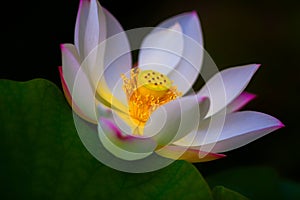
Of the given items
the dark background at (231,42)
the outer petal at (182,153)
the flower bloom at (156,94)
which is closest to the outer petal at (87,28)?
the flower bloom at (156,94)

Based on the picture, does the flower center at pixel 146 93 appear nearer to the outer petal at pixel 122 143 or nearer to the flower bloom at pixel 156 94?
the flower bloom at pixel 156 94

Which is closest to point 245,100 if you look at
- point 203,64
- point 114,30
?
point 203,64

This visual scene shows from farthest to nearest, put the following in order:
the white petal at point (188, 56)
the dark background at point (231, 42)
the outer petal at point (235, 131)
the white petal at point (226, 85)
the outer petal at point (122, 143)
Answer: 1. the dark background at point (231, 42)
2. the white petal at point (188, 56)
3. the white petal at point (226, 85)
4. the outer petal at point (235, 131)
5. the outer petal at point (122, 143)

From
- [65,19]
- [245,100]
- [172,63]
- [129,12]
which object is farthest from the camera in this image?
[129,12]

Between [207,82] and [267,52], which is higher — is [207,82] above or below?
above

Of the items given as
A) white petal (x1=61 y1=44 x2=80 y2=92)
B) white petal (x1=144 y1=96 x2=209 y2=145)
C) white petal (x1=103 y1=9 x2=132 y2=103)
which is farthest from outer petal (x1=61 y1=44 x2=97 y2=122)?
white petal (x1=103 y1=9 x2=132 y2=103)

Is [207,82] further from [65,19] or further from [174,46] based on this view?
[65,19]
